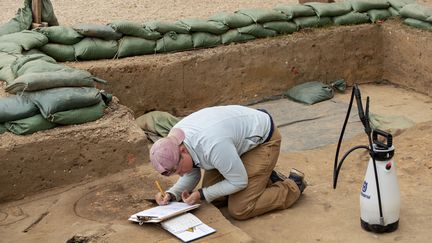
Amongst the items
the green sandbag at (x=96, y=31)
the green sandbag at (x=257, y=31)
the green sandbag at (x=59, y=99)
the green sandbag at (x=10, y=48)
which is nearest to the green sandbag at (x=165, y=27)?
the green sandbag at (x=96, y=31)

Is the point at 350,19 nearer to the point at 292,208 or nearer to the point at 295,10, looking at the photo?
the point at 295,10

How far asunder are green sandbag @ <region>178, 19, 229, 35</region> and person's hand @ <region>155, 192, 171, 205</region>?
3200 millimetres

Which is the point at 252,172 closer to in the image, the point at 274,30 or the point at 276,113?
the point at 276,113

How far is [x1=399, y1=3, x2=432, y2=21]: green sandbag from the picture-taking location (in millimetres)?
7730

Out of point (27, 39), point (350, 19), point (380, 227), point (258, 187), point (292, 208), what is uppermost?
point (27, 39)

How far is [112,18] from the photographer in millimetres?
9398

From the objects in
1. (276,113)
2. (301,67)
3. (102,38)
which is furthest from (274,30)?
(102,38)

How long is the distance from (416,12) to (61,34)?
437cm

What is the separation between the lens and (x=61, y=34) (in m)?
6.49

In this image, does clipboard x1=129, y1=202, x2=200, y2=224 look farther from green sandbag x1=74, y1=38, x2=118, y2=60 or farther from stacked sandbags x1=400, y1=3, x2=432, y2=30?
stacked sandbags x1=400, y1=3, x2=432, y2=30

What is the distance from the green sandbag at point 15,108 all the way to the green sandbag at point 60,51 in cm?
165

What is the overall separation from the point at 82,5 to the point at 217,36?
3.79m

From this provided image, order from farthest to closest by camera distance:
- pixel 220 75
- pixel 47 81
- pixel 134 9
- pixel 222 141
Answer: pixel 134 9 → pixel 220 75 → pixel 47 81 → pixel 222 141

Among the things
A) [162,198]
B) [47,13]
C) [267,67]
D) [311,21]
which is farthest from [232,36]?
[162,198]
